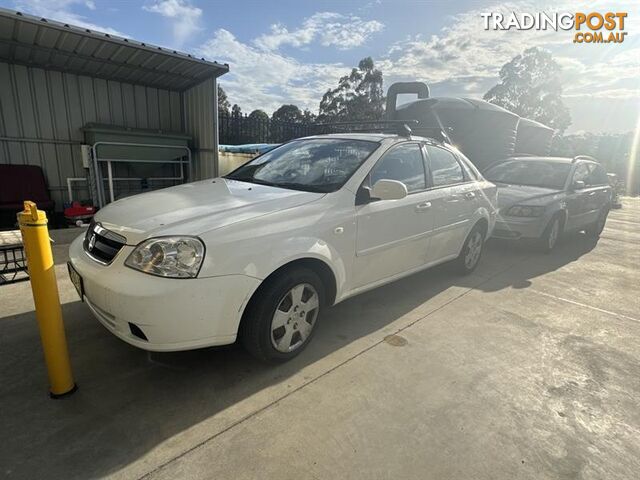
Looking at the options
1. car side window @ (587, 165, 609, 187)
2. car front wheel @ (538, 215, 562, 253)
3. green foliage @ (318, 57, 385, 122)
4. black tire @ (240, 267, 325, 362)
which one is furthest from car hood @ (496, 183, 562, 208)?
green foliage @ (318, 57, 385, 122)

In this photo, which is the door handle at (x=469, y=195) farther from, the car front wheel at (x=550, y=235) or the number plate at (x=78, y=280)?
the number plate at (x=78, y=280)

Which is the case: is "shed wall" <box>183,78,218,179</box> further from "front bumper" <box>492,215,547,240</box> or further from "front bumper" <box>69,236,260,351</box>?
"front bumper" <box>69,236,260,351</box>

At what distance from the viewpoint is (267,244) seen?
2.25m

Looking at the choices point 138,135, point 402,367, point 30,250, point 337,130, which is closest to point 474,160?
point 337,130

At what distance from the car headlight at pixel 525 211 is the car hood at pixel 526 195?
0.22 feet

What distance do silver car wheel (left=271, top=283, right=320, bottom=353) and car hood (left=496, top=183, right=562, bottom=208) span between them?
4.30 metres

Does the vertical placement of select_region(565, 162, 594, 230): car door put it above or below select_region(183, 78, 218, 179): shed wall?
below

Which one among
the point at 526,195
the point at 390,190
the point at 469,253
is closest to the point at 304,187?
the point at 390,190

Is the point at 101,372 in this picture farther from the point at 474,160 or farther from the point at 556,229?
the point at 474,160

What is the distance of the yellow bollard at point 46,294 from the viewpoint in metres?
1.96

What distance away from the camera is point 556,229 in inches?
232

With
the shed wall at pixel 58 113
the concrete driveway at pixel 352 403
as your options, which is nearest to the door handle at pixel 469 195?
the concrete driveway at pixel 352 403

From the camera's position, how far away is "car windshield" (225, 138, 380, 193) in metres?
2.92

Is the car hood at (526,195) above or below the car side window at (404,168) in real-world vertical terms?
below
